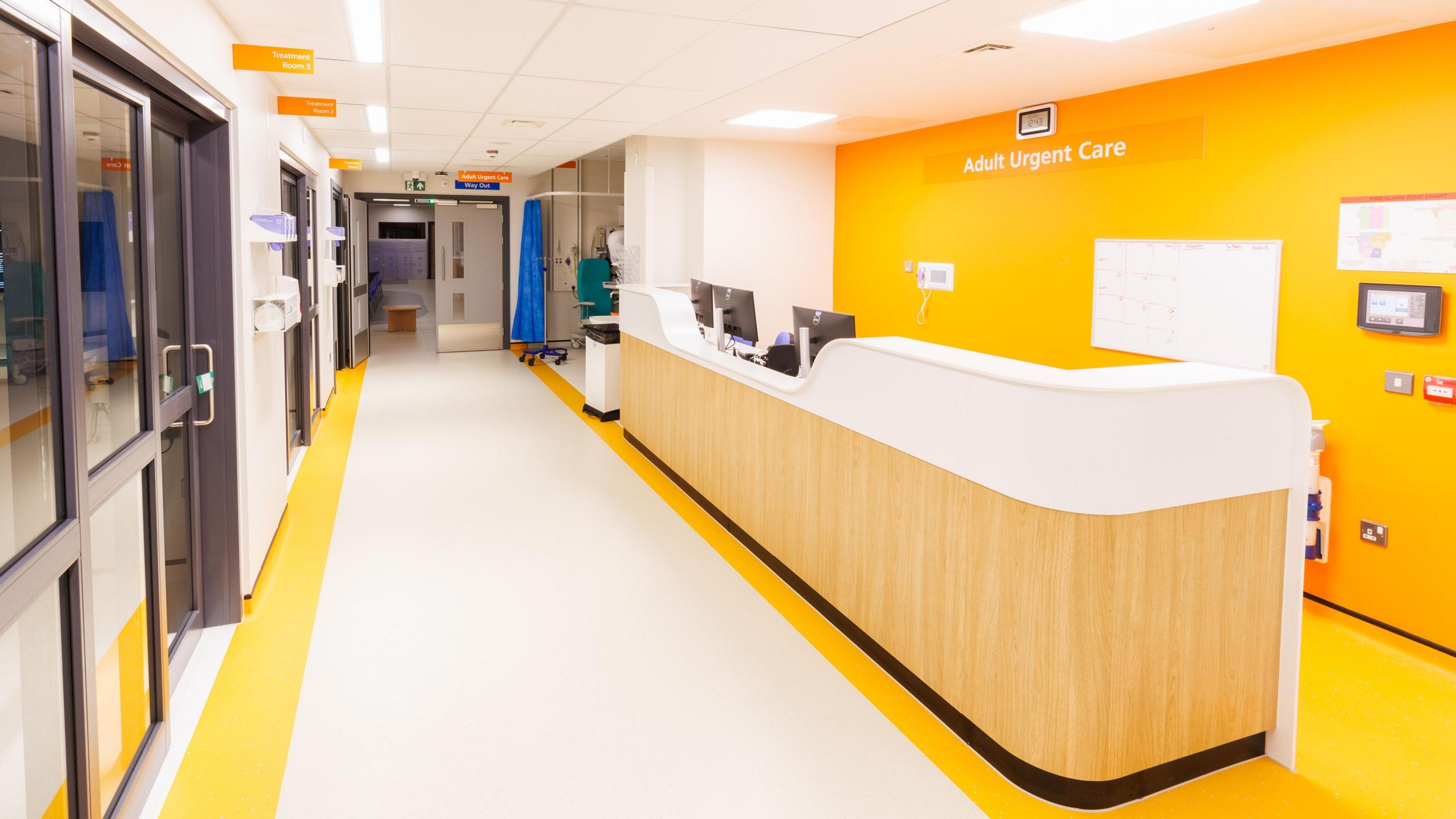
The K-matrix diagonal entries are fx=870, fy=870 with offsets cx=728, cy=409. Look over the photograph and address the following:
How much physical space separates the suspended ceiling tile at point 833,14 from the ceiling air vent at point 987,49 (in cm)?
61

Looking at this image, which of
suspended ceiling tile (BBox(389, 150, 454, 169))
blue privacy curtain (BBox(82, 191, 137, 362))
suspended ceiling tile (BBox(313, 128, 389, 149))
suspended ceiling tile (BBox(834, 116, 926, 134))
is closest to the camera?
blue privacy curtain (BBox(82, 191, 137, 362))

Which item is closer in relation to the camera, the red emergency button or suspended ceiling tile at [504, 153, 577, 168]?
the red emergency button

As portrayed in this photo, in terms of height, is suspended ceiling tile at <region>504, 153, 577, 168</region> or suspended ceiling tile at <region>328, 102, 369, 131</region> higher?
suspended ceiling tile at <region>504, 153, 577, 168</region>

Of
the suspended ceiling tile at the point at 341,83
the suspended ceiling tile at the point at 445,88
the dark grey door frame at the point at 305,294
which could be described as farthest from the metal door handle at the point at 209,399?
the dark grey door frame at the point at 305,294

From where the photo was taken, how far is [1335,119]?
13.0ft

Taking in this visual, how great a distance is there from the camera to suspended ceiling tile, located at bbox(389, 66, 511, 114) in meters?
4.85

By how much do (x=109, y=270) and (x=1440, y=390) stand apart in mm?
5075

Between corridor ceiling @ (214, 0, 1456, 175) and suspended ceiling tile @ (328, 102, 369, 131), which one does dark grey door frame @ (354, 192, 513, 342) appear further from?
corridor ceiling @ (214, 0, 1456, 175)

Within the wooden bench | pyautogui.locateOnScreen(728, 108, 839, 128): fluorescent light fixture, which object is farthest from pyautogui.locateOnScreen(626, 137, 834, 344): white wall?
the wooden bench

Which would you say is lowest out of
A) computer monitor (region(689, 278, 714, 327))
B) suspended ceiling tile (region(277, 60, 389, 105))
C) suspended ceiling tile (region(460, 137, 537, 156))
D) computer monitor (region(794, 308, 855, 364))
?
computer monitor (region(794, 308, 855, 364))

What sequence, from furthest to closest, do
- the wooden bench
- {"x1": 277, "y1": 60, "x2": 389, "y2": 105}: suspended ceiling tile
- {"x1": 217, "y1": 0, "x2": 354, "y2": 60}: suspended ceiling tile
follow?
the wooden bench → {"x1": 277, "y1": 60, "x2": 389, "y2": 105}: suspended ceiling tile → {"x1": 217, "y1": 0, "x2": 354, "y2": 60}: suspended ceiling tile

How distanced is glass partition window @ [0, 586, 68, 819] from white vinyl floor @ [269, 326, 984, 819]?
0.61 meters

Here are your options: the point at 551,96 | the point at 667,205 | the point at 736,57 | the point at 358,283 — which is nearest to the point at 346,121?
the point at 551,96

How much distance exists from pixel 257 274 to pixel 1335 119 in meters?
5.11
